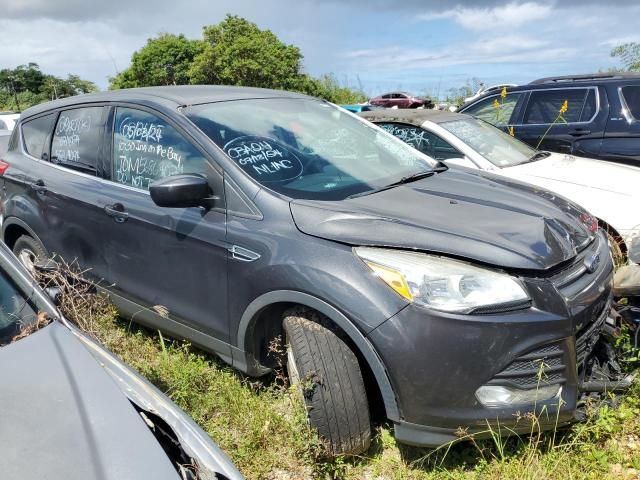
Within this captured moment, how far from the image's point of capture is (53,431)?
1.62m

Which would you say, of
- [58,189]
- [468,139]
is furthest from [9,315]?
[468,139]

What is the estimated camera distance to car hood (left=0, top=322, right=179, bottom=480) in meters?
1.49

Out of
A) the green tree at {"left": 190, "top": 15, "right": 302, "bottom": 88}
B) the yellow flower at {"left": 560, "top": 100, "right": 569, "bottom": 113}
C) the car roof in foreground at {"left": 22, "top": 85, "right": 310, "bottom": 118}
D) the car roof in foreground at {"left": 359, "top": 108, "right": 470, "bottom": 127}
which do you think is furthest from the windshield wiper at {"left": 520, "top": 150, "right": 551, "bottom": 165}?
the green tree at {"left": 190, "top": 15, "right": 302, "bottom": 88}

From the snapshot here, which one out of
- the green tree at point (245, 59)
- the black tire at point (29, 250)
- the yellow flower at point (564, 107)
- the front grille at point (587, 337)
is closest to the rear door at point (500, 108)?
the yellow flower at point (564, 107)

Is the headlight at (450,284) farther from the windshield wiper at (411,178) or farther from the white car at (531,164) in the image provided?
the white car at (531,164)

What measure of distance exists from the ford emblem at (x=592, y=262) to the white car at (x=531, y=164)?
5.19ft

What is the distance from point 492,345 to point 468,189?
3.81ft

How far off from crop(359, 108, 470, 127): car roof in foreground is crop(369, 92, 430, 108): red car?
23225 mm

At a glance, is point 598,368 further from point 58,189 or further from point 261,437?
point 58,189

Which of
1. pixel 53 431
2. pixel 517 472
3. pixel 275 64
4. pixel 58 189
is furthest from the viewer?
pixel 275 64

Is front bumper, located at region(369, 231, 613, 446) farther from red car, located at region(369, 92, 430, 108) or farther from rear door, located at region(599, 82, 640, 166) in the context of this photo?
red car, located at region(369, 92, 430, 108)

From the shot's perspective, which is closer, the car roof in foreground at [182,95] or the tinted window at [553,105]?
the car roof in foreground at [182,95]

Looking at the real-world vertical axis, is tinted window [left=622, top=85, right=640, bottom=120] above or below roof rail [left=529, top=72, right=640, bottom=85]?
below

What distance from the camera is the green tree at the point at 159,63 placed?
29828 millimetres
